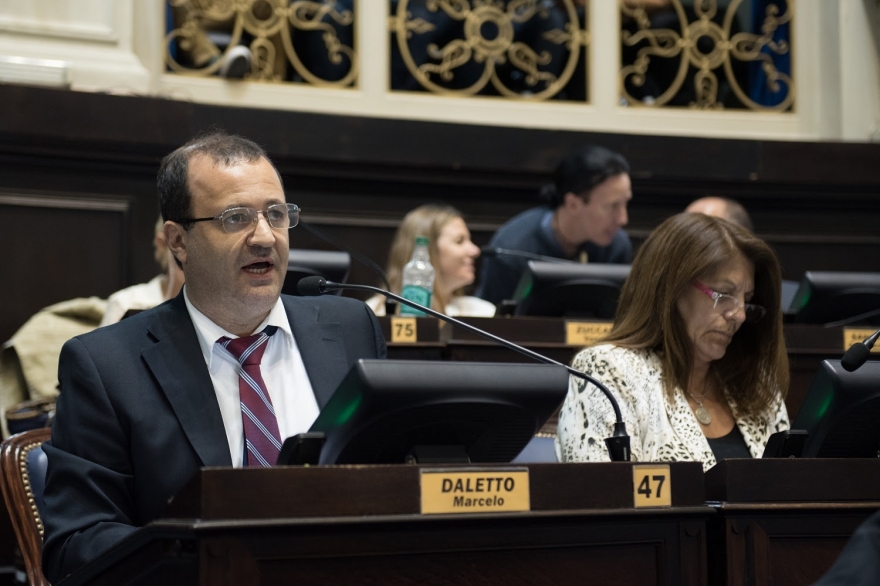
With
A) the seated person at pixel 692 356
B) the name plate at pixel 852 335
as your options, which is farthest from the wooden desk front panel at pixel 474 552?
the name plate at pixel 852 335

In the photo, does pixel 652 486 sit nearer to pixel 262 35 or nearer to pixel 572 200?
pixel 572 200

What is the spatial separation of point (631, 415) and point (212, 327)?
2.99 ft

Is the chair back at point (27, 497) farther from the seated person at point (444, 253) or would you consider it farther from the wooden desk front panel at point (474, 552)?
the seated person at point (444, 253)

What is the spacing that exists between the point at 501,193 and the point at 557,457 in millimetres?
2764

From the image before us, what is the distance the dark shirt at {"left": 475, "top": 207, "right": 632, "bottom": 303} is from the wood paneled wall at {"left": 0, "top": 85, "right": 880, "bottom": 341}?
519 millimetres

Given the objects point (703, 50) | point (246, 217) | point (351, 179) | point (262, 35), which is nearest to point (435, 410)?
point (246, 217)

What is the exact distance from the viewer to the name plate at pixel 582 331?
3.44 metres

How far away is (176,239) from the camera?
239cm

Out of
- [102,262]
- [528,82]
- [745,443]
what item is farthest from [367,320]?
[528,82]

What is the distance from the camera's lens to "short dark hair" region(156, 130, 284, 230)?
2.34 meters

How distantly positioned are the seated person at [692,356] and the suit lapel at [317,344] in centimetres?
54

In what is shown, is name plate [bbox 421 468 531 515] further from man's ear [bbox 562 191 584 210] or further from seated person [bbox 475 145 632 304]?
man's ear [bbox 562 191 584 210]

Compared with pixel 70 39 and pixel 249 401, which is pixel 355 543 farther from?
pixel 70 39

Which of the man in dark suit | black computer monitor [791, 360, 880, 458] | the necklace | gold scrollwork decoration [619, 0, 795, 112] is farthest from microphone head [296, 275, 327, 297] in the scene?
gold scrollwork decoration [619, 0, 795, 112]
